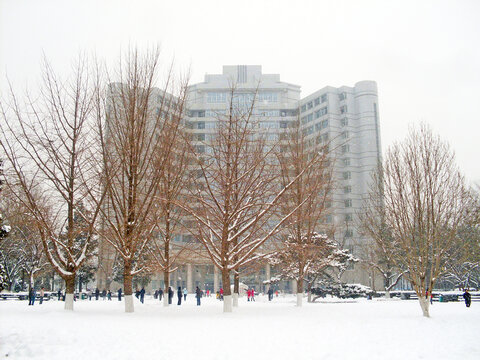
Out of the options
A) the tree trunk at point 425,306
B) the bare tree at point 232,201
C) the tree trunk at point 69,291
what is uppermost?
the bare tree at point 232,201

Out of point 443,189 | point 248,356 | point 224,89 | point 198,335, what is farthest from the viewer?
point 224,89

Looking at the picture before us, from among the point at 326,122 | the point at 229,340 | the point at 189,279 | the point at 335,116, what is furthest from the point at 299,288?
the point at 335,116

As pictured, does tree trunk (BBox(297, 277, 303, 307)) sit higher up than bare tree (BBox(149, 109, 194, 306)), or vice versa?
bare tree (BBox(149, 109, 194, 306))

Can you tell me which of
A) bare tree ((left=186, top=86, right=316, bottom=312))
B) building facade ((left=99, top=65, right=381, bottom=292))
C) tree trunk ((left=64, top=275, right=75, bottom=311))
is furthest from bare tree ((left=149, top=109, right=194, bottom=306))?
building facade ((left=99, top=65, right=381, bottom=292))

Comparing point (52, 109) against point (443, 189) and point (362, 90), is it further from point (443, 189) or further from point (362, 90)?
point (362, 90)

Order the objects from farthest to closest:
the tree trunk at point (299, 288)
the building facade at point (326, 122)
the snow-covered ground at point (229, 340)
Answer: the building facade at point (326, 122) < the tree trunk at point (299, 288) < the snow-covered ground at point (229, 340)

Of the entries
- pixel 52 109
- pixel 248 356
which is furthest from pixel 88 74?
pixel 248 356

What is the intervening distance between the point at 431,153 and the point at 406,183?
5.95 feet

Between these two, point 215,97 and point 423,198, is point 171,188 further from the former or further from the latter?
point 215,97

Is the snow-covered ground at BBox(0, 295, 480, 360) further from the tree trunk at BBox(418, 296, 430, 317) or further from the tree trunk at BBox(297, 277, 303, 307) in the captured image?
the tree trunk at BBox(297, 277, 303, 307)

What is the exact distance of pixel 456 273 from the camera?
47.1 meters

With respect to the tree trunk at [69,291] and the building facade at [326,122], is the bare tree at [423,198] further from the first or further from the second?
the building facade at [326,122]

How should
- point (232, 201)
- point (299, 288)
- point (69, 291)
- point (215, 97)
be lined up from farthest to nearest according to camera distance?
point (215, 97), point (299, 288), point (232, 201), point (69, 291)

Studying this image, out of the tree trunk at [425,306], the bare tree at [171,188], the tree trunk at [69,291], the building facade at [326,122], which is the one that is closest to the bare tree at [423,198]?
the tree trunk at [425,306]
